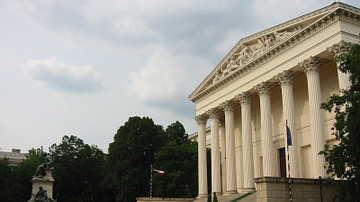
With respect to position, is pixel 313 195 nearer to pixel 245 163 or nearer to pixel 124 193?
pixel 245 163

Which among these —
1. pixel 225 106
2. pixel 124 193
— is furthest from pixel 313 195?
pixel 124 193

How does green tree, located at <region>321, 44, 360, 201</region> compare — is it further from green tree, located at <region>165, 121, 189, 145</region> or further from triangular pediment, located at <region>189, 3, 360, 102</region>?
green tree, located at <region>165, 121, 189, 145</region>

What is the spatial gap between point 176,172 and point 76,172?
2240 cm

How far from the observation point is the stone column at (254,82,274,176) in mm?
36156

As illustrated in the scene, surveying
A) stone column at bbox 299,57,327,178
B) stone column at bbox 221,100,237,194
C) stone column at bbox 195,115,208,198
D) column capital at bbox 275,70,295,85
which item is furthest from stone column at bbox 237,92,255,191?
stone column at bbox 299,57,327,178

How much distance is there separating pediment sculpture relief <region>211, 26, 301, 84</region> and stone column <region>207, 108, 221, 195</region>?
12.1 ft

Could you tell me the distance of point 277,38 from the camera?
37.0 m

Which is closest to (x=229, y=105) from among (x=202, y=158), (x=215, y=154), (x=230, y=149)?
(x=230, y=149)

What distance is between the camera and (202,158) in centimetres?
4900

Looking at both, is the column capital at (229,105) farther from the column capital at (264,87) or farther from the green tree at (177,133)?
the green tree at (177,133)

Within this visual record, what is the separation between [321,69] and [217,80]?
13.1 metres

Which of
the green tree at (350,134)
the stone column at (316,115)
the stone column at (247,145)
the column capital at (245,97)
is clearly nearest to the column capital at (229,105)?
the stone column at (247,145)

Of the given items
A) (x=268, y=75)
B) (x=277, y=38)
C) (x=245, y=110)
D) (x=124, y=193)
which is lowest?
(x=124, y=193)

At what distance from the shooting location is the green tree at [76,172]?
7081 cm
